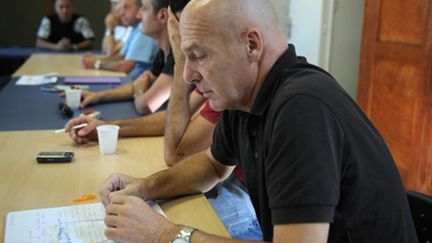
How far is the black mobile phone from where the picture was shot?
1542mm

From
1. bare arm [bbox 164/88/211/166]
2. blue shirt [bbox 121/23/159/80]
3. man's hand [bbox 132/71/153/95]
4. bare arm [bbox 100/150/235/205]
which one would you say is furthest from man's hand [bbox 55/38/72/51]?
bare arm [bbox 100/150/235/205]

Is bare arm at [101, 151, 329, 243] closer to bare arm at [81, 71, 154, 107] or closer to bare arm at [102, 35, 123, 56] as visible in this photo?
bare arm at [81, 71, 154, 107]

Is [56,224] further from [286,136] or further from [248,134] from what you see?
[286,136]

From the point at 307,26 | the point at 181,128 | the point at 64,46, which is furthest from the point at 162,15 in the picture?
the point at 64,46

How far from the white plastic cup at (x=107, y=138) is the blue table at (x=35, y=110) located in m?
0.43

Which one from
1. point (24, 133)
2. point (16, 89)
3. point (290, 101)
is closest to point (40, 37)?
point (16, 89)

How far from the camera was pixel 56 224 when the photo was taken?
1.11m

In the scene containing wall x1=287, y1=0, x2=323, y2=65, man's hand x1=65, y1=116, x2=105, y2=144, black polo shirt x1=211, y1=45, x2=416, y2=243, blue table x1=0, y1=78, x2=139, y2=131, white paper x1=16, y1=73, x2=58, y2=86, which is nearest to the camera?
black polo shirt x1=211, y1=45, x2=416, y2=243

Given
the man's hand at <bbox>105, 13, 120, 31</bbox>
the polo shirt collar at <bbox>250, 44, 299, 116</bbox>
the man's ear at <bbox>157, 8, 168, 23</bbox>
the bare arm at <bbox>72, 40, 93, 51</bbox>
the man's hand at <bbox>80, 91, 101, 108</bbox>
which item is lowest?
the bare arm at <bbox>72, 40, 93, 51</bbox>

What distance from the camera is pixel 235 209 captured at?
1.56 meters

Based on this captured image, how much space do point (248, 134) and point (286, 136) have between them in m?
0.25

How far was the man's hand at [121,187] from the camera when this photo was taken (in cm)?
122

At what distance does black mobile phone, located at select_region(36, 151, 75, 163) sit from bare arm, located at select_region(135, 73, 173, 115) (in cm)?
74

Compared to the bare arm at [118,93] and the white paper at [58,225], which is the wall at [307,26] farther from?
the white paper at [58,225]
